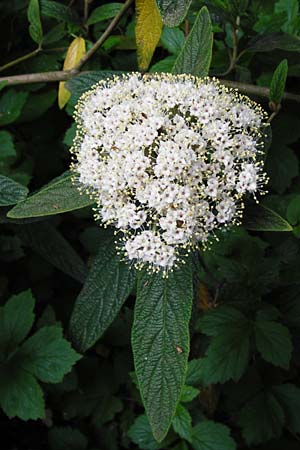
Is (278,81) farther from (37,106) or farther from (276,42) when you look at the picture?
(37,106)

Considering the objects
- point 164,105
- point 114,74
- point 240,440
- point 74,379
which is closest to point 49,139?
point 114,74

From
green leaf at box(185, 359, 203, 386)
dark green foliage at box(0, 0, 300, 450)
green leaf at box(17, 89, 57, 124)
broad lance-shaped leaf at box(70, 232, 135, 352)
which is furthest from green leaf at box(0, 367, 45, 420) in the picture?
green leaf at box(17, 89, 57, 124)

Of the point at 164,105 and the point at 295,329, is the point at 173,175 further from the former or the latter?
the point at 295,329

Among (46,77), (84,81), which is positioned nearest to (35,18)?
(46,77)

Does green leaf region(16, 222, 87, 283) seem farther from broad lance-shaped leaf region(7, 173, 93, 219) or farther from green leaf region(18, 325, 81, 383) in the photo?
broad lance-shaped leaf region(7, 173, 93, 219)

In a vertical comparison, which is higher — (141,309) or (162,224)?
(162,224)

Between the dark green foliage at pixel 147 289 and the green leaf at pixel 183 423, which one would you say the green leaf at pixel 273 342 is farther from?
the green leaf at pixel 183 423
